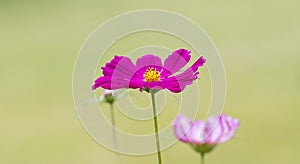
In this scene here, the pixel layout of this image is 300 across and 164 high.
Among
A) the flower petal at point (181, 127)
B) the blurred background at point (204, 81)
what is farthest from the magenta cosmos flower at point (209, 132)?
the blurred background at point (204, 81)

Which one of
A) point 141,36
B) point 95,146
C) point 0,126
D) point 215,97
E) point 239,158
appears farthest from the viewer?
point 141,36

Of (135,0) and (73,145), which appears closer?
(73,145)

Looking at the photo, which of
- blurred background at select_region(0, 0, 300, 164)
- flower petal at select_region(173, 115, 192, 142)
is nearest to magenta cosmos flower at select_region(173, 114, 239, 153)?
flower petal at select_region(173, 115, 192, 142)

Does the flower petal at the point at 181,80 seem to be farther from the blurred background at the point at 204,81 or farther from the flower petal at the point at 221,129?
the blurred background at the point at 204,81

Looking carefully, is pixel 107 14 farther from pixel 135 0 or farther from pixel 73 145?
pixel 73 145

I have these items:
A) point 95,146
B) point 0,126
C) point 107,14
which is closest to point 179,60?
point 95,146

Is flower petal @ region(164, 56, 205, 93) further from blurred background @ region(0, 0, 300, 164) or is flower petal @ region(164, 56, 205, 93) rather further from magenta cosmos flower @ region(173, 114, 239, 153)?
blurred background @ region(0, 0, 300, 164)

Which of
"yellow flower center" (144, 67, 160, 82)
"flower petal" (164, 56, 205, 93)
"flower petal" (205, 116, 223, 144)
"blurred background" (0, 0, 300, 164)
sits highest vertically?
"blurred background" (0, 0, 300, 164)

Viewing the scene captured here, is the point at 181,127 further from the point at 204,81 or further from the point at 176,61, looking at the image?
the point at 204,81
